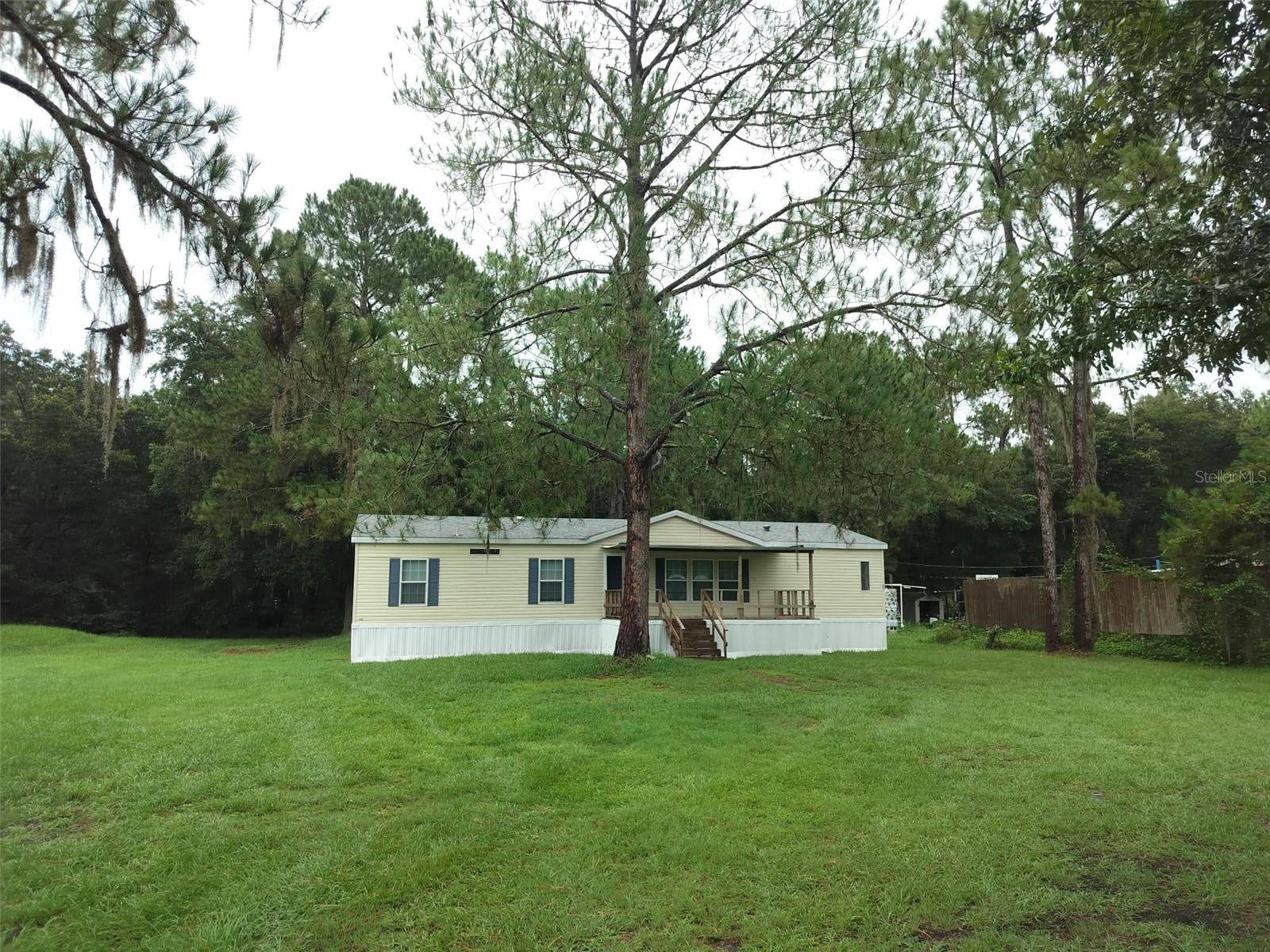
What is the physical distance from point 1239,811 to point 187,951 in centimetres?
588

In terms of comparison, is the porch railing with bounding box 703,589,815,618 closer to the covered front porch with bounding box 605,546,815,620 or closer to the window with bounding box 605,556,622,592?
the covered front porch with bounding box 605,546,815,620

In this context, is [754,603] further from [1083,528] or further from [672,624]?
[1083,528]

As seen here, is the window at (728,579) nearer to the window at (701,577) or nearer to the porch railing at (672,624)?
the window at (701,577)

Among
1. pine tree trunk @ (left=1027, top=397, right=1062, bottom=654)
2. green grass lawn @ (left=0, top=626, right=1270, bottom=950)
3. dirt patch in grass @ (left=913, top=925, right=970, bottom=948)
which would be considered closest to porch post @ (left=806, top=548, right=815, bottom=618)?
pine tree trunk @ (left=1027, top=397, right=1062, bottom=654)

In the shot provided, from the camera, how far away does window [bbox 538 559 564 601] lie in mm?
17875

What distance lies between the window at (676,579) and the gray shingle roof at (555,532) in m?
1.20

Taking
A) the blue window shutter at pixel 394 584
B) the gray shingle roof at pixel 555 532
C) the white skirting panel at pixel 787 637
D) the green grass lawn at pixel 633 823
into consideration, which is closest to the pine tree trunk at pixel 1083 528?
the white skirting panel at pixel 787 637

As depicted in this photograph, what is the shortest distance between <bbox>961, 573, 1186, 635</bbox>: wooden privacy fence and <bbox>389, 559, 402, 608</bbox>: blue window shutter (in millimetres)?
14788

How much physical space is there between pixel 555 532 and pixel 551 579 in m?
1.06

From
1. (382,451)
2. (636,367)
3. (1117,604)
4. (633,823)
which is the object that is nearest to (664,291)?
(636,367)

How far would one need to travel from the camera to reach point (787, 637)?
17.9m

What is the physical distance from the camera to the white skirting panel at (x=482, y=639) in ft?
54.6

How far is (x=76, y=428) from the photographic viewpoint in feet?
87.1

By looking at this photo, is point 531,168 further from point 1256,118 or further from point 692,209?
point 1256,118
